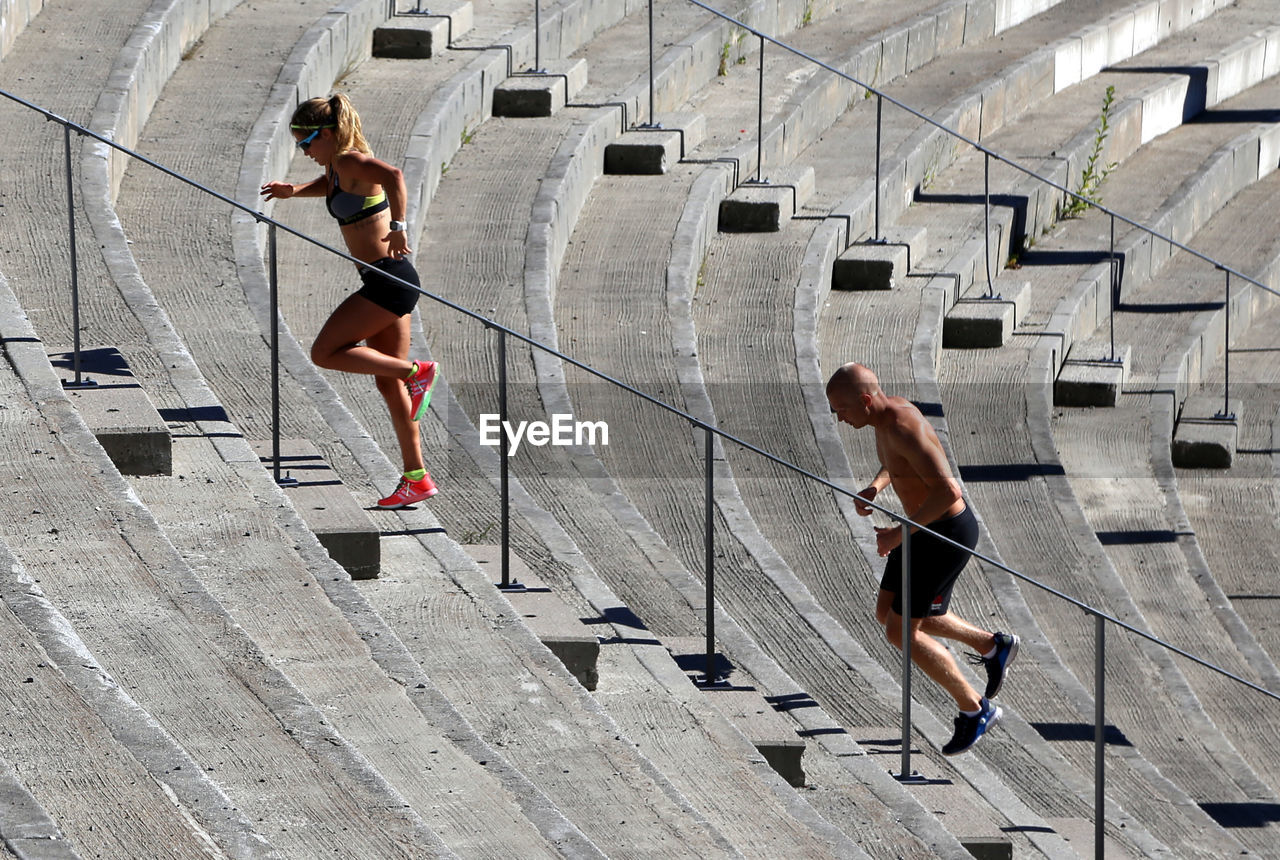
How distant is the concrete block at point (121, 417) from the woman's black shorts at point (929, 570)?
98.1 inches

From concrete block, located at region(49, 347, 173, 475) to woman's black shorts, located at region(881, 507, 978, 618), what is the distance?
8.17 feet

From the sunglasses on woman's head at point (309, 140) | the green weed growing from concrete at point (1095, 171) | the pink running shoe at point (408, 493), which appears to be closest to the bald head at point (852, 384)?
the pink running shoe at point (408, 493)

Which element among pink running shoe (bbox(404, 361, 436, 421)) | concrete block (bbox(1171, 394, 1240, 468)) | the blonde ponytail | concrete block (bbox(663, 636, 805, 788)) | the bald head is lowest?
concrete block (bbox(663, 636, 805, 788))

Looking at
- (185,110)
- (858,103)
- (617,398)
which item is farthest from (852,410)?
(858,103)

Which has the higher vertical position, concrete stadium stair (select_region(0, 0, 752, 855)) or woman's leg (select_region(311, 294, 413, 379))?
woman's leg (select_region(311, 294, 413, 379))

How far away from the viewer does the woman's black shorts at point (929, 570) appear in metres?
6.03

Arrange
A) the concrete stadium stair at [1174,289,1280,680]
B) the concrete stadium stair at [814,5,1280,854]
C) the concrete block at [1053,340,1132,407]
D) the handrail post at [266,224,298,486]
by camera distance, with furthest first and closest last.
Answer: the concrete block at [1053,340,1132,407] < the concrete stadium stair at [814,5,1280,854] < the concrete stadium stair at [1174,289,1280,680] < the handrail post at [266,224,298,486]

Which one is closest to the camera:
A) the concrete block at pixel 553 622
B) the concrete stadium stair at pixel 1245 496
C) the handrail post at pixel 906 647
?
the handrail post at pixel 906 647

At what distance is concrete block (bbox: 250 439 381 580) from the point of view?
6.37 metres

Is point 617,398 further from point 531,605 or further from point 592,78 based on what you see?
point 592,78

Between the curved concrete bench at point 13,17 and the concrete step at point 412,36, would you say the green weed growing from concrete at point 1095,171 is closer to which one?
the concrete step at point 412,36

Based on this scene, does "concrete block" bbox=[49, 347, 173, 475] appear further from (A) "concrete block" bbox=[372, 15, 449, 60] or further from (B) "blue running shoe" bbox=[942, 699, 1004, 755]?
(A) "concrete block" bbox=[372, 15, 449, 60]

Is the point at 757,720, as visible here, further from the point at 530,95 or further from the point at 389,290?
the point at 530,95

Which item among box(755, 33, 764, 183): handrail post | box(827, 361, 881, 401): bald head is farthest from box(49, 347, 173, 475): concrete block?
box(755, 33, 764, 183): handrail post
